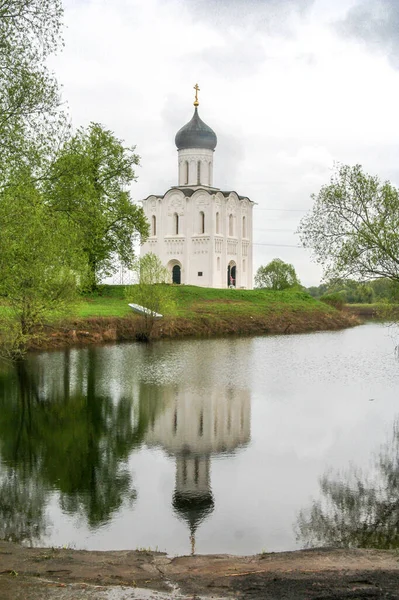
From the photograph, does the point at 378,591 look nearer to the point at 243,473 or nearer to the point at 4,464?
the point at 243,473

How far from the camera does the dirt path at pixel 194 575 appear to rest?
6.71m

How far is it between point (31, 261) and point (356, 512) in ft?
38.5

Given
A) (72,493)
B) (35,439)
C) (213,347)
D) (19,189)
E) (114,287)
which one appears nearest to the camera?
(72,493)

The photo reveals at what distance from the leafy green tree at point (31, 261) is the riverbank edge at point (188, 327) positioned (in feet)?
6.30

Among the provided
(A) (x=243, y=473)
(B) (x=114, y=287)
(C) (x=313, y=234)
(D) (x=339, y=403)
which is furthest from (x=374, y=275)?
(B) (x=114, y=287)

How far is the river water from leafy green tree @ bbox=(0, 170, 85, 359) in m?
2.20

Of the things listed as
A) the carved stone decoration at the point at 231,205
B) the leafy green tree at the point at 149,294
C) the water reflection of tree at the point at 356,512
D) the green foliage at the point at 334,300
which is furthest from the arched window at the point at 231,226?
the water reflection of tree at the point at 356,512

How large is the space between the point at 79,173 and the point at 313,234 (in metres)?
7.64

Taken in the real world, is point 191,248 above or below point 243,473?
above

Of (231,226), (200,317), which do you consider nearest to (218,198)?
(231,226)

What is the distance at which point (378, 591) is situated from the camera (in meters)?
6.81

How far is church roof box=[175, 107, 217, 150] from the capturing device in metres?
63.4

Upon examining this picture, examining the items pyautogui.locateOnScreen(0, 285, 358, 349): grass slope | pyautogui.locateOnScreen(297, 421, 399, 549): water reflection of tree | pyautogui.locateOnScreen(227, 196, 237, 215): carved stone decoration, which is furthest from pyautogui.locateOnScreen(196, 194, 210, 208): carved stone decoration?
pyautogui.locateOnScreen(297, 421, 399, 549): water reflection of tree

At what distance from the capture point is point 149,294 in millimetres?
39719
